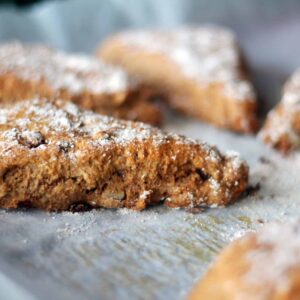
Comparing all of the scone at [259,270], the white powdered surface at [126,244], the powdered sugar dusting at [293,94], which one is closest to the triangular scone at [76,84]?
the powdered sugar dusting at [293,94]

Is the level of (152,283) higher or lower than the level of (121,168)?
lower

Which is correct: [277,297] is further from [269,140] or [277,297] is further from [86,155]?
[269,140]

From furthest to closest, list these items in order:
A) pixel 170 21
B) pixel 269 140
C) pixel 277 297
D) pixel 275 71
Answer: pixel 170 21 < pixel 275 71 < pixel 269 140 < pixel 277 297

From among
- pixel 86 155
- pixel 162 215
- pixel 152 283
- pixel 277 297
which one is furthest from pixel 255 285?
pixel 86 155

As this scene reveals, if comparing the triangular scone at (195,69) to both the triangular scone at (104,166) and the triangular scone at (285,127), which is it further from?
the triangular scone at (104,166)

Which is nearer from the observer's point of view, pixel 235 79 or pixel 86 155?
pixel 86 155

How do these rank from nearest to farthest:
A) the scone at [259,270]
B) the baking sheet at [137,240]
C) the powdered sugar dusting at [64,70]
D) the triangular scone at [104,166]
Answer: the scone at [259,270]
the baking sheet at [137,240]
the triangular scone at [104,166]
the powdered sugar dusting at [64,70]
